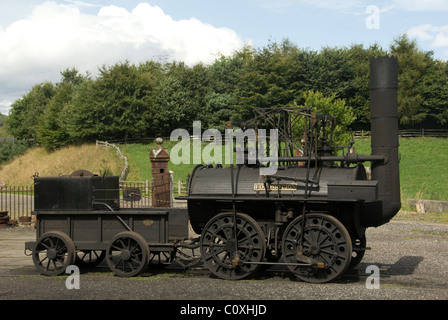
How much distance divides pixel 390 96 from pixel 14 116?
76.3m

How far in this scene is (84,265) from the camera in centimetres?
1205

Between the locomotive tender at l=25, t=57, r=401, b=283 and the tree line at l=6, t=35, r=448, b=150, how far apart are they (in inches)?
→ 1733

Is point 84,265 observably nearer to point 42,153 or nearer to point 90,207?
point 90,207

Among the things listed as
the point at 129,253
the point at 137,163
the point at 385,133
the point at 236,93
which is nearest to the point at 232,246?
the point at 129,253

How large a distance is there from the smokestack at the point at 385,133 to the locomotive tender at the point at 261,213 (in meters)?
0.02

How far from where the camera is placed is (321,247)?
31.9ft

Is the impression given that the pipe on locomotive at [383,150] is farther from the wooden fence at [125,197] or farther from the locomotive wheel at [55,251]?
the wooden fence at [125,197]

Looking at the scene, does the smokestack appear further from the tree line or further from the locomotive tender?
the tree line

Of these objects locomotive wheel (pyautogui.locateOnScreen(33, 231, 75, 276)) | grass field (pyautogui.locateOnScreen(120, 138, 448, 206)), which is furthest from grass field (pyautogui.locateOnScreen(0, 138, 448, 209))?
locomotive wheel (pyautogui.locateOnScreen(33, 231, 75, 276))

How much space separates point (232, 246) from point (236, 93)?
50.9 meters

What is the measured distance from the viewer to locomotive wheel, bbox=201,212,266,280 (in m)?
10.1

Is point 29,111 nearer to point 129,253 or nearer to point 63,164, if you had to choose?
point 63,164

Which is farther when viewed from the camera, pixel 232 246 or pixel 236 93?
pixel 236 93
